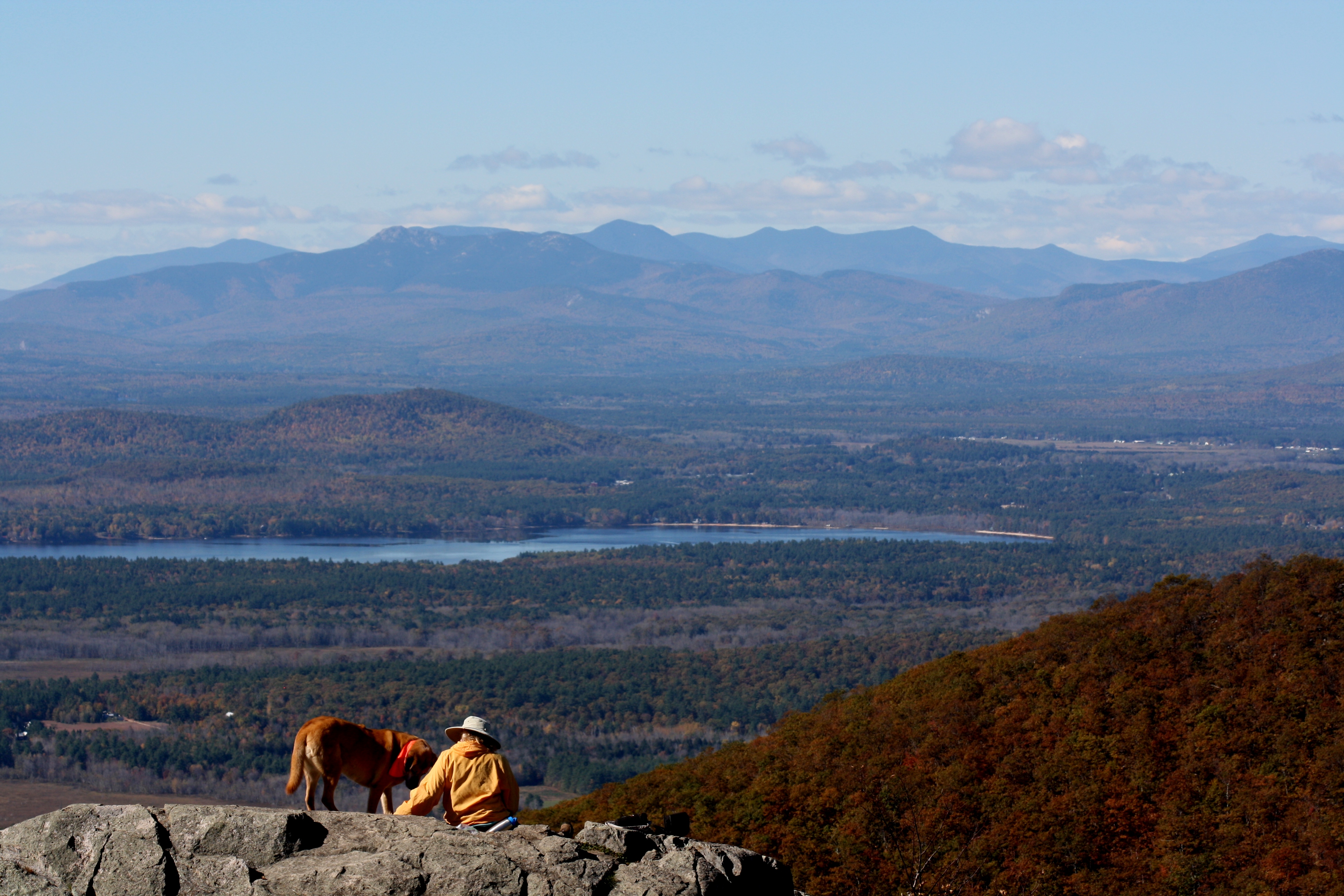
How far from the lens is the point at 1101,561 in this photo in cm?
14138

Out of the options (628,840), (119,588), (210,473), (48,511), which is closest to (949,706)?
(628,840)

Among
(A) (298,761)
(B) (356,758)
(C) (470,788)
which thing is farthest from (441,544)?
(C) (470,788)

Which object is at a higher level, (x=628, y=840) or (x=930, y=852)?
(x=628, y=840)

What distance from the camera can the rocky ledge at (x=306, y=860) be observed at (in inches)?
584

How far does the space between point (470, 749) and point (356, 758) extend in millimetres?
2645

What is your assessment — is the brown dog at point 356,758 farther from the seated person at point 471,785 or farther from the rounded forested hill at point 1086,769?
the rounded forested hill at point 1086,769

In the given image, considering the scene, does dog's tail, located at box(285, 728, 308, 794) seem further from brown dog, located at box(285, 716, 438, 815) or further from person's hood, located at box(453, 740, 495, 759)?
person's hood, located at box(453, 740, 495, 759)

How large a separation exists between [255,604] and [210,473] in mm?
85350

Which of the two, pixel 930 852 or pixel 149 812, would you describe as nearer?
pixel 149 812

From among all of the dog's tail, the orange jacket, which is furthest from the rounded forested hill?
the orange jacket

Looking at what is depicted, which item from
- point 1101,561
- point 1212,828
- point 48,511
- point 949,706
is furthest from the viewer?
point 48,511

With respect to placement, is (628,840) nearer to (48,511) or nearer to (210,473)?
(48,511)

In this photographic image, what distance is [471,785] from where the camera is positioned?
1662 cm

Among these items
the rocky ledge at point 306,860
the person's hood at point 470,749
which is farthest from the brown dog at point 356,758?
the rocky ledge at point 306,860
